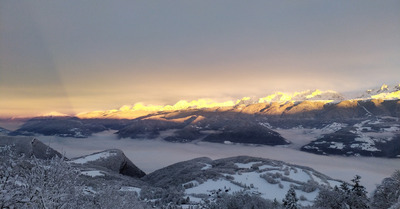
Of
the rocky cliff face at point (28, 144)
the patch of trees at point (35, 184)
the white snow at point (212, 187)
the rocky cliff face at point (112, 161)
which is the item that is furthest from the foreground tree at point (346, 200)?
the rocky cliff face at point (28, 144)

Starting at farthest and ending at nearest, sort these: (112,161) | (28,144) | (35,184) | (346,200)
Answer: (112,161) → (28,144) → (346,200) → (35,184)

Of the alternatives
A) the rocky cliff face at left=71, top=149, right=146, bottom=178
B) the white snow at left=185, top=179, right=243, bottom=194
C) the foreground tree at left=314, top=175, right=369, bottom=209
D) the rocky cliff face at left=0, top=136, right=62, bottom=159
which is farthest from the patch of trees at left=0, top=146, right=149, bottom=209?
the rocky cliff face at left=0, top=136, right=62, bottom=159

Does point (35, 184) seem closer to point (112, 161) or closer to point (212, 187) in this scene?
point (212, 187)

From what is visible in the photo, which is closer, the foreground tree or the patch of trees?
the patch of trees

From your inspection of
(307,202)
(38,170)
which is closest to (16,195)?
(38,170)

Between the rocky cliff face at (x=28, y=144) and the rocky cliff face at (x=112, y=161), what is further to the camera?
the rocky cliff face at (x=112, y=161)

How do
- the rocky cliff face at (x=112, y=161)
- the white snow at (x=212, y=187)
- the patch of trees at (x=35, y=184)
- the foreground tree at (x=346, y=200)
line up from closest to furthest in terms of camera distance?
the patch of trees at (x=35, y=184) < the foreground tree at (x=346, y=200) < the white snow at (x=212, y=187) < the rocky cliff face at (x=112, y=161)

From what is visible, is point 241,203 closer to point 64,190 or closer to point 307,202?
point 307,202

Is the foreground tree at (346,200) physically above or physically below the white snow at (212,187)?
above

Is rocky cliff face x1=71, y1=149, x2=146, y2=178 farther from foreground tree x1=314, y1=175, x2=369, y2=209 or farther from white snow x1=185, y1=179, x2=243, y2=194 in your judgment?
foreground tree x1=314, y1=175, x2=369, y2=209

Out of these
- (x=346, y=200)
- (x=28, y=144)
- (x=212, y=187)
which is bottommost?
(x=212, y=187)

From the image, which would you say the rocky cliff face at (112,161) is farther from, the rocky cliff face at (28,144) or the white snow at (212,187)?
the white snow at (212,187)

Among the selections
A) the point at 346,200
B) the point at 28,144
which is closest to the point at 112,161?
the point at 28,144

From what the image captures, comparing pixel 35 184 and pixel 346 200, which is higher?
pixel 35 184
